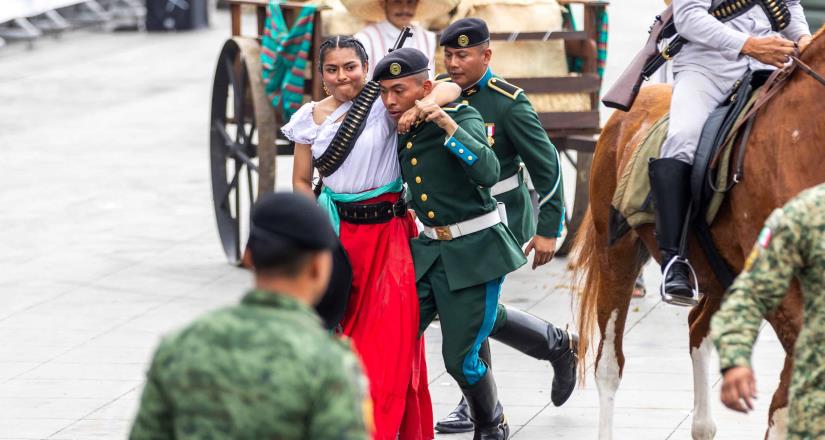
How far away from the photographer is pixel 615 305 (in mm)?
7031

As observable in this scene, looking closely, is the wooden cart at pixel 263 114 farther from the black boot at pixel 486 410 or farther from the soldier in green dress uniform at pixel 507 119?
the black boot at pixel 486 410

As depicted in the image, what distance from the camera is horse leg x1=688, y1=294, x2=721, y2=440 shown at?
6.67 meters

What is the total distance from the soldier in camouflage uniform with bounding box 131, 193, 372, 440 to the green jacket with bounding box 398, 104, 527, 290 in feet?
9.20

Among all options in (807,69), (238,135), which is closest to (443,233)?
(807,69)

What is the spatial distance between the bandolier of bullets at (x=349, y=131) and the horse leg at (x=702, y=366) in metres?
1.74

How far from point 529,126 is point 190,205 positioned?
7.13m

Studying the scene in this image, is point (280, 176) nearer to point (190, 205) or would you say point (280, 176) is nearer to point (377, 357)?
point (190, 205)

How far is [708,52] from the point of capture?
6371 mm

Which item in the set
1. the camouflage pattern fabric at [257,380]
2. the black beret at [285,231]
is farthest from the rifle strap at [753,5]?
the camouflage pattern fabric at [257,380]

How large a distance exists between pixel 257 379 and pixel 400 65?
116 inches

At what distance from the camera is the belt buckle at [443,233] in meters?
6.22

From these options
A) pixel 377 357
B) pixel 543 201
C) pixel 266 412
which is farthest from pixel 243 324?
pixel 543 201

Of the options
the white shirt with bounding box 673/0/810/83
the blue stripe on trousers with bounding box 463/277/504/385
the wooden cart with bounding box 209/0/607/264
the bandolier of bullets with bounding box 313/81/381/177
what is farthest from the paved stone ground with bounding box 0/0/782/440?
the white shirt with bounding box 673/0/810/83

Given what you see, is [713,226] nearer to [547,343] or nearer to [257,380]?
[547,343]
